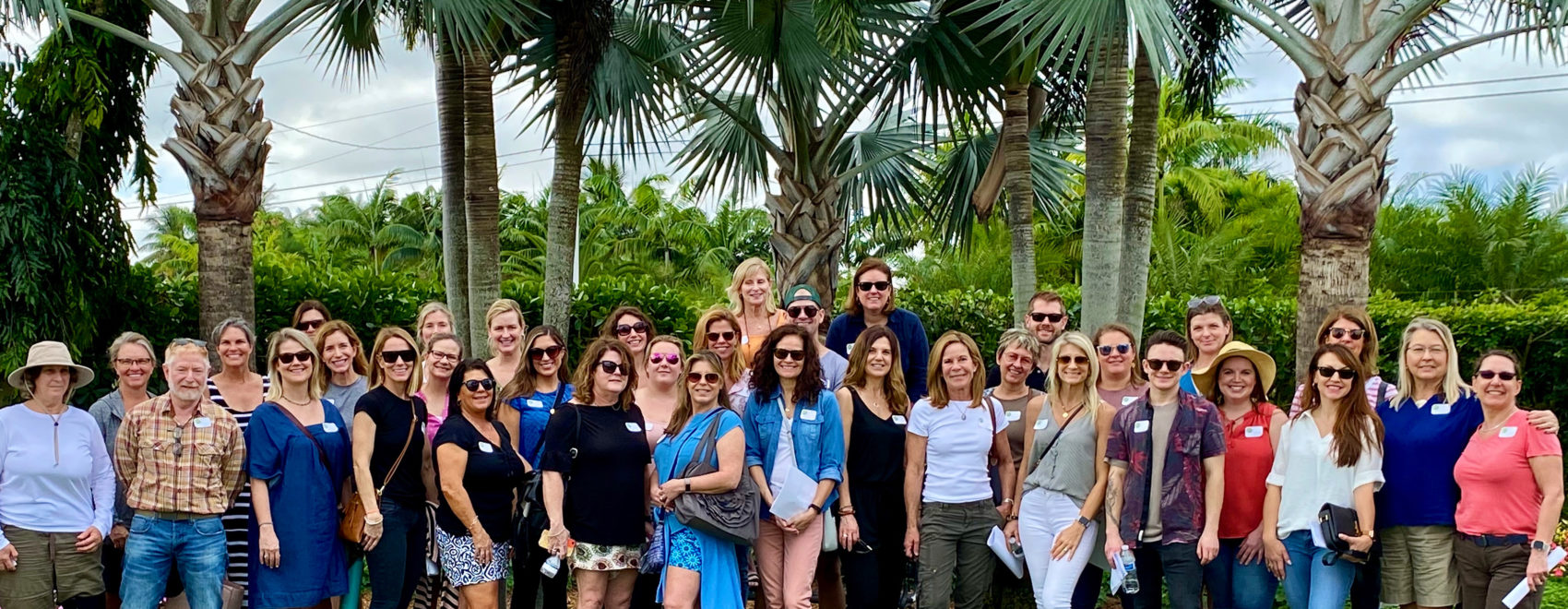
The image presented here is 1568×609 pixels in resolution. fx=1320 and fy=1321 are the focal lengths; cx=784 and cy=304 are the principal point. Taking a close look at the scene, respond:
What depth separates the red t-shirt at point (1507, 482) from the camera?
18.7 ft

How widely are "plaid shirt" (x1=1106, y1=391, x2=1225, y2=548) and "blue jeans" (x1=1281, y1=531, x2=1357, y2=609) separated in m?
0.43

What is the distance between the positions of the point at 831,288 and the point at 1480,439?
573 cm

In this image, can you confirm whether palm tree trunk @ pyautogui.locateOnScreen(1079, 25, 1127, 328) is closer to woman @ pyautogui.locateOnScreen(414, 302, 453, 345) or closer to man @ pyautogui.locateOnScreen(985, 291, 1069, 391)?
man @ pyautogui.locateOnScreen(985, 291, 1069, 391)

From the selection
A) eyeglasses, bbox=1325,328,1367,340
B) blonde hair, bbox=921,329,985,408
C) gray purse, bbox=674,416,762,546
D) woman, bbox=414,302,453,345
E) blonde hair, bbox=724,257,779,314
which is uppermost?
blonde hair, bbox=724,257,779,314

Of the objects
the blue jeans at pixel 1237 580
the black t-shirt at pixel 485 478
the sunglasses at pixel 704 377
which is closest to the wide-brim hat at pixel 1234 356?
the blue jeans at pixel 1237 580

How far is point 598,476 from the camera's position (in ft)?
20.3

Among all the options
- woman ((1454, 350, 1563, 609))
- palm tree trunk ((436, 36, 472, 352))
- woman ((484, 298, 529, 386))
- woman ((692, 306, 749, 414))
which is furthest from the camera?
palm tree trunk ((436, 36, 472, 352))

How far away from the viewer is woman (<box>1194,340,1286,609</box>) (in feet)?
20.1

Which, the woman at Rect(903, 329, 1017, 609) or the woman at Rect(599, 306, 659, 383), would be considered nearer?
the woman at Rect(903, 329, 1017, 609)

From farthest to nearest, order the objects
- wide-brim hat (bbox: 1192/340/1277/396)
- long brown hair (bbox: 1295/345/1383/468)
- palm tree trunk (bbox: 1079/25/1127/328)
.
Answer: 1. palm tree trunk (bbox: 1079/25/1127/328)
2. wide-brim hat (bbox: 1192/340/1277/396)
3. long brown hair (bbox: 1295/345/1383/468)

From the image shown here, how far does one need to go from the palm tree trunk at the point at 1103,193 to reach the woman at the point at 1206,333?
291cm

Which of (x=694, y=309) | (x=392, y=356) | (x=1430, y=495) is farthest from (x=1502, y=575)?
(x=694, y=309)

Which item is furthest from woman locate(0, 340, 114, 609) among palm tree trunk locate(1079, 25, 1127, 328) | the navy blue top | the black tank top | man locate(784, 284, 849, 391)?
palm tree trunk locate(1079, 25, 1127, 328)

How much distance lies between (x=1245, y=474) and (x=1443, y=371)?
98 cm
